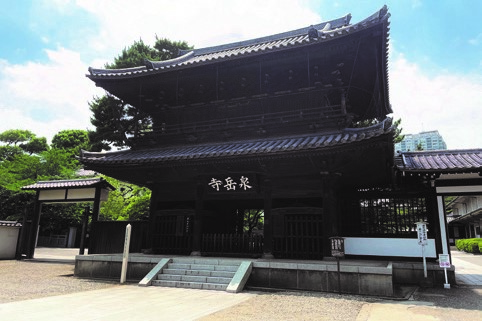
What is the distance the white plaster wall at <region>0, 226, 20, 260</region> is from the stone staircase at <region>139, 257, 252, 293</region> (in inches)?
582

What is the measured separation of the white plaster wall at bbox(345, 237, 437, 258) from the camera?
11.7 m

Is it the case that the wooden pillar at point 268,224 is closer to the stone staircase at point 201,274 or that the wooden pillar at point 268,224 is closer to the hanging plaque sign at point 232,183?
the hanging plaque sign at point 232,183

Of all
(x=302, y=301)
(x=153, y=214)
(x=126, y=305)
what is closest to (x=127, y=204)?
(x=153, y=214)

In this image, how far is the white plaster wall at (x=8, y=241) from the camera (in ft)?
64.5

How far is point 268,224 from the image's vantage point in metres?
11.7

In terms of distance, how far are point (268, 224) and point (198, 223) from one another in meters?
2.94

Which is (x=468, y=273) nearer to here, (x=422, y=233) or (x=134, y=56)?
(x=422, y=233)

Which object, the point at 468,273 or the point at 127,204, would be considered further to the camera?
the point at 127,204

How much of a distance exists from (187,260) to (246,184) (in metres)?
3.53

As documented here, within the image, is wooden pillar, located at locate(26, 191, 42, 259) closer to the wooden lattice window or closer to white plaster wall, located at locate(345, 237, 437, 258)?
white plaster wall, located at locate(345, 237, 437, 258)

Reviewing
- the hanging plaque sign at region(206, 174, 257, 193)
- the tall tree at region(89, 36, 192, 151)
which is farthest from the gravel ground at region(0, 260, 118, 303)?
the tall tree at region(89, 36, 192, 151)

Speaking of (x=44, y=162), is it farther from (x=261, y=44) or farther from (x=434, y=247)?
(x=434, y=247)

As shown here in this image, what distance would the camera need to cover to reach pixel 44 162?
2927 cm

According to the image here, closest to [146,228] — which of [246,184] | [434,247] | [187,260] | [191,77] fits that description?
[187,260]
